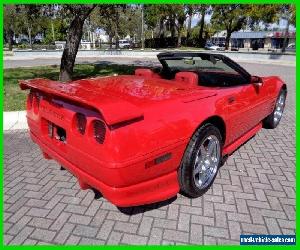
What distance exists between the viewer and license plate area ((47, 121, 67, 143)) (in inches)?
117

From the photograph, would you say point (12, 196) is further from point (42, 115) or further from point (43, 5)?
point (43, 5)

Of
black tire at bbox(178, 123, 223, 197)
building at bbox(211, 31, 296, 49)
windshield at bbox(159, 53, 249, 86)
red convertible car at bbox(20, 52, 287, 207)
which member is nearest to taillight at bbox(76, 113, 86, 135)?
red convertible car at bbox(20, 52, 287, 207)

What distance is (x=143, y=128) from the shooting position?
94.9 inches

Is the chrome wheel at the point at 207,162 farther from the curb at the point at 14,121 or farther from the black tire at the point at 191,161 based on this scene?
the curb at the point at 14,121

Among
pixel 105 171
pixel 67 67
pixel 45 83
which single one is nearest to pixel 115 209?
pixel 105 171

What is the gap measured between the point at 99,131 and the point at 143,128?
1.21 ft

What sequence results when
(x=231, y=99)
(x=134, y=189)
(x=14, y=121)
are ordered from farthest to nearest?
(x=14, y=121), (x=231, y=99), (x=134, y=189)

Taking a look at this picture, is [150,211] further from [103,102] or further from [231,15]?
[231,15]

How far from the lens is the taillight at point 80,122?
262cm

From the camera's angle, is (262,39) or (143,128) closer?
(143,128)

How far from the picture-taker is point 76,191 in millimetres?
3383

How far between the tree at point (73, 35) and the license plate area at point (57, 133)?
700 cm

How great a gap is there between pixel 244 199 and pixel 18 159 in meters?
3.05

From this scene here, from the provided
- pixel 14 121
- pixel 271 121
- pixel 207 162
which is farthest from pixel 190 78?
pixel 14 121
